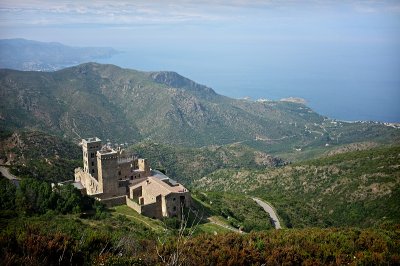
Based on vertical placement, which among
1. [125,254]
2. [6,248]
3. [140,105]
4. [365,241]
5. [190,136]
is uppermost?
[6,248]

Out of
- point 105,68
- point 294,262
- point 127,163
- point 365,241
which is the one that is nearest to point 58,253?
point 294,262

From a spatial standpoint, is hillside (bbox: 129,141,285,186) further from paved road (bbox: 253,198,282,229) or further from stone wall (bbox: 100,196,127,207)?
stone wall (bbox: 100,196,127,207)

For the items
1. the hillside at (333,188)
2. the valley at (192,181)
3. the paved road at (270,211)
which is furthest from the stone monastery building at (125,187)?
the hillside at (333,188)

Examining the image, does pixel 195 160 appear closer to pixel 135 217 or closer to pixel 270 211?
pixel 270 211

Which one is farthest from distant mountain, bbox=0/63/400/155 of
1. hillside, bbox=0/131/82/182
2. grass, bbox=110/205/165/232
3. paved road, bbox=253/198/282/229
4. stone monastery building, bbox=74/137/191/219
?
grass, bbox=110/205/165/232

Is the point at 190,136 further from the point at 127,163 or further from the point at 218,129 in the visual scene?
the point at 127,163

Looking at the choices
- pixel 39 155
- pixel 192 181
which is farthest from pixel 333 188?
pixel 39 155

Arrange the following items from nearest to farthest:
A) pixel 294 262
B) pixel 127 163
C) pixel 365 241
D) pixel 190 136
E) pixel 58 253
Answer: pixel 58 253 → pixel 294 262 → pixel 365 241 → pixel 127 163 → pixel 190 136
